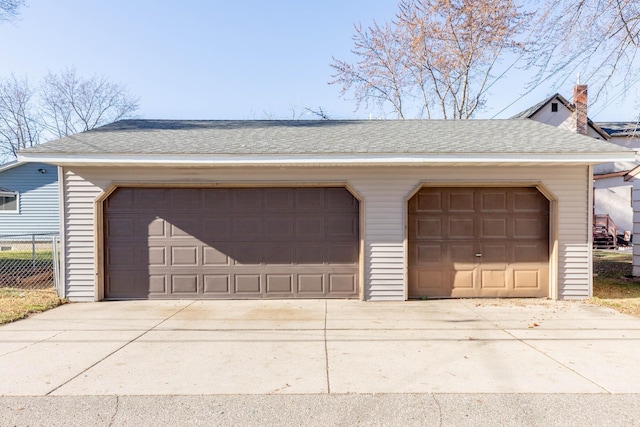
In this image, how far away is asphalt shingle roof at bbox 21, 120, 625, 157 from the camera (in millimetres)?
6090

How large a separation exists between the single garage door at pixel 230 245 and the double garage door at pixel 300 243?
0.07 ft

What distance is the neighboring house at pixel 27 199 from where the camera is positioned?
50.6 ft

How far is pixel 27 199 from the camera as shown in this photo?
1549 cm

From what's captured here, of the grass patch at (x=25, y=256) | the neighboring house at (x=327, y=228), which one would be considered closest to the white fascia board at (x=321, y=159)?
the neighboring house at (x=327, y=228)

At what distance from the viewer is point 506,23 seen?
14.8m

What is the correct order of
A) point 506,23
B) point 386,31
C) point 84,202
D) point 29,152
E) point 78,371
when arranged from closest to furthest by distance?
point 78,371, point 29,152, point 84,202, point 506,23, point 386,31

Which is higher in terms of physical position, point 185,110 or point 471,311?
point 185,110

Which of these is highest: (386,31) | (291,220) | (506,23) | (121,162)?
Answer: (386,31)

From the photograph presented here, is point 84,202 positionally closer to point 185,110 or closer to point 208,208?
point 208,208

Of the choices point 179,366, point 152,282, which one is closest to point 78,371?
point 179,366

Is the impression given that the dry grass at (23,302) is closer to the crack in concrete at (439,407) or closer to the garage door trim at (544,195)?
the crack in concrete at (439,407)

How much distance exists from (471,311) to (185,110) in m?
27.2

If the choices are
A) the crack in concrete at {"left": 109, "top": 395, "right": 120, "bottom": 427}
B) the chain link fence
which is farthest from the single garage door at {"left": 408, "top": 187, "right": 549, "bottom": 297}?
the chain link fence

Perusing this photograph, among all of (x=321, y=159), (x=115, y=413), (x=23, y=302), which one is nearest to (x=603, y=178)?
(x=321, y=159)
